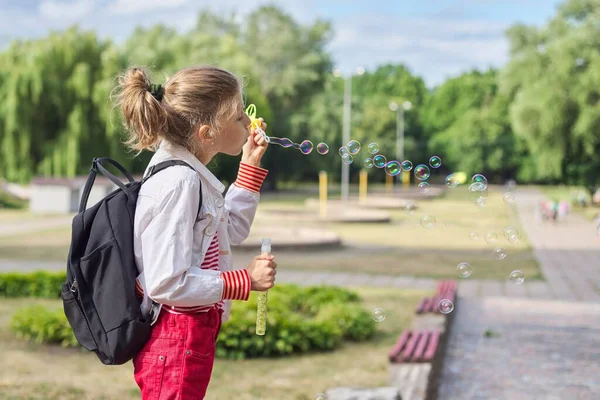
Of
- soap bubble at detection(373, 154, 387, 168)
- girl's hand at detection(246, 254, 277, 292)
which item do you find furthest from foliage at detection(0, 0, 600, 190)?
girl's hand at detection(246, 254, 277, 292)

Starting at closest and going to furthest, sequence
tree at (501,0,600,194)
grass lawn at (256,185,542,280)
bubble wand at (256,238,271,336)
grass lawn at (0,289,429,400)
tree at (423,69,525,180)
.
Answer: bubble wand at (256,238,271,336) → grass lawn at (0,289,429,400) → grass lawn at (256,185,542,280) → tree at (501,0,600,194) → tree at (423,69,525,180)

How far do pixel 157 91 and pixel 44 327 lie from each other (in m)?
4.55

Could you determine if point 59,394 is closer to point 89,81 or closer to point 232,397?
point 232,397

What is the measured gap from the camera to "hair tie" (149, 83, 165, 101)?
92.3 inches

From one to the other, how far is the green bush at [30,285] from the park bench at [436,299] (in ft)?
12.9

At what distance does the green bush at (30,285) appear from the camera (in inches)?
350

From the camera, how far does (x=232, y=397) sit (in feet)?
16.4

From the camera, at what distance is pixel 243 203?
2.76 m

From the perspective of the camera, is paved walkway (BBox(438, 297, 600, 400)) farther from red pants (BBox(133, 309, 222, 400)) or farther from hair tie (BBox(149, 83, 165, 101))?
hair tie (BBox(149, 83, 165, 101))

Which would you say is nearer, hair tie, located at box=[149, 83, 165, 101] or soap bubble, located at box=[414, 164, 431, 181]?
hair tie, located at box=[149, 83, 165, 101]

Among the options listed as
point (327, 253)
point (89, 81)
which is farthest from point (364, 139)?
point (327, 253)

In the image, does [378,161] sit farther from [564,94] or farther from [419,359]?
[564,94]

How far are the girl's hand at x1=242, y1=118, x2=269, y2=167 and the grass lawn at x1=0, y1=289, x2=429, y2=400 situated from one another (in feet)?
8.69

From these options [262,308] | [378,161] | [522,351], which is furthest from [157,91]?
[522,351]
